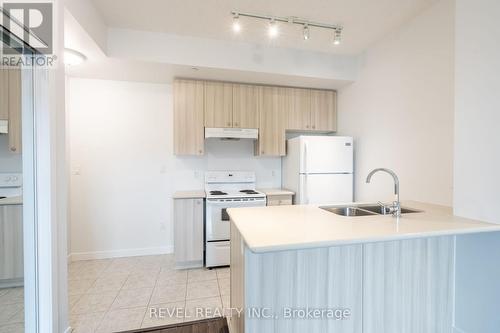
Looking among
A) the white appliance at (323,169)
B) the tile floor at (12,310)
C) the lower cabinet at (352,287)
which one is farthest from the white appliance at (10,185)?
the white appliance at (323,169)

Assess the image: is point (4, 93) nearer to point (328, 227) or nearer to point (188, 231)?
point (188, 231)

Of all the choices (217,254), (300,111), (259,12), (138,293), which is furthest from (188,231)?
(259,12)

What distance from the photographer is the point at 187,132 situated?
3246 millimetres

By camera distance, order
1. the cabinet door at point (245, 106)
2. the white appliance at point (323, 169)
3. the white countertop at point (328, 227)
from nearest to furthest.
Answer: the white countertop at point (328, 227), the white appliance at point (323, 169), the cabinet door at point (245, 106)

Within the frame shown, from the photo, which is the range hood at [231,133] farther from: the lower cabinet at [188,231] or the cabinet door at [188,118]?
the lower cabinet at [188,231]

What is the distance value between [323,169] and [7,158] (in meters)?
3.16

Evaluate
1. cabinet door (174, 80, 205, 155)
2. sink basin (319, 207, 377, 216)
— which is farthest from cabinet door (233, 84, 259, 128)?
sink basin (319, 207, 377, 216)

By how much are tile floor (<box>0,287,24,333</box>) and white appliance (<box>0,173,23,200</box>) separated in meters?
0.68

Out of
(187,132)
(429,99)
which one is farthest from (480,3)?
(187,132)

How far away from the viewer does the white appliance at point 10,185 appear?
1.69 metres

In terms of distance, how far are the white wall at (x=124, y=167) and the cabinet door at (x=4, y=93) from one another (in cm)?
166

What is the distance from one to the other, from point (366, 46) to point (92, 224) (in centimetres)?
446

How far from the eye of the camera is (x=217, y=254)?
9.96 ft

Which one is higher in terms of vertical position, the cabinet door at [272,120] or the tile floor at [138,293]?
the cabinet door at [272,120]
